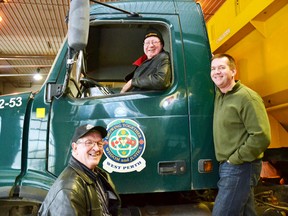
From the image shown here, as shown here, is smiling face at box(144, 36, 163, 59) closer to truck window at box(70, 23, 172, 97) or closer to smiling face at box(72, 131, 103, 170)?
truck window at box(70, 23, 172, 97)

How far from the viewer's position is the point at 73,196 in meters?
1.34

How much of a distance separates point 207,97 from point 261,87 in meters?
0.63

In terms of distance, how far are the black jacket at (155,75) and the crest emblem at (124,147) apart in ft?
1.00

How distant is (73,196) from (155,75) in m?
1.24

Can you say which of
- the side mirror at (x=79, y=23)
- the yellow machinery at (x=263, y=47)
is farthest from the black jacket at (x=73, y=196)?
the yellow machinery at (x=263, y=47)

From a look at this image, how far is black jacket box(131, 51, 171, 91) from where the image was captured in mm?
2316

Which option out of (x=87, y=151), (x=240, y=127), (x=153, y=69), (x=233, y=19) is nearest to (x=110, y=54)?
(x=153, y=69)

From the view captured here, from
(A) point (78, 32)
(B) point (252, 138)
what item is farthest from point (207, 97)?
(A) point (78, 32)

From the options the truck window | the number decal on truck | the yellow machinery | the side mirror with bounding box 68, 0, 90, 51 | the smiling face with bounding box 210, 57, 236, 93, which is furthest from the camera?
the truck window

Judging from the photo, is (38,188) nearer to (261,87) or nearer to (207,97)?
(207,97)

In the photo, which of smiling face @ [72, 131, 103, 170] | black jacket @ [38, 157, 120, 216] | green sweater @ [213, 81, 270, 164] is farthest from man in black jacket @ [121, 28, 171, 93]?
black jacket @ [38, 157, 120, 216]

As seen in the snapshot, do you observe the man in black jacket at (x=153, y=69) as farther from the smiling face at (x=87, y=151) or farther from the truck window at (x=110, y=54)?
the smiling face at (x=87, y=151)

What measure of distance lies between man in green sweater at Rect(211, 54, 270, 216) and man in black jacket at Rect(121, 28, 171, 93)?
399 millimetres

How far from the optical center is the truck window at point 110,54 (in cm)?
261
